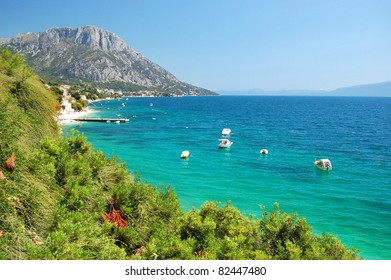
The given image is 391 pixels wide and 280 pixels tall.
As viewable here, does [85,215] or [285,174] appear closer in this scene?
[85,215]

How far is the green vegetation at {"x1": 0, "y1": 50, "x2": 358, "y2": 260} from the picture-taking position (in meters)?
5.33

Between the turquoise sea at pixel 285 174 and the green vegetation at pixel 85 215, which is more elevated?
the green vegetation at pixel 85 215

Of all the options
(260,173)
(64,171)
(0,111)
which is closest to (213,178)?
(260,173)

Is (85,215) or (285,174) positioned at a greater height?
(85,215)

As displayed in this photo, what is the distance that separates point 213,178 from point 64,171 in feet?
80.1

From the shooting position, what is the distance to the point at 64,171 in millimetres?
8375

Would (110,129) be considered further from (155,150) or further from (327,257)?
(327,257)

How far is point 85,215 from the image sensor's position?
6449 millimetres

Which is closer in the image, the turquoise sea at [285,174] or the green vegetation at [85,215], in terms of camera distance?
the green vegetation at [85,215]

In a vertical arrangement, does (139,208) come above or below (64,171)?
below

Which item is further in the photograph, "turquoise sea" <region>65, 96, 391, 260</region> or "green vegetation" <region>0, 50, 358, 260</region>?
"turquoise sea" <region>65, 96, 391, 260</region>

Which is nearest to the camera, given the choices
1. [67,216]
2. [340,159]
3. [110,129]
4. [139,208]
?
[67,216]

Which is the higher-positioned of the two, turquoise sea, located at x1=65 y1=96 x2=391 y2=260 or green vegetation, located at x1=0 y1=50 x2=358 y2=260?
green vegetation, located at x1=0 y1=50 x2=358 y2=260

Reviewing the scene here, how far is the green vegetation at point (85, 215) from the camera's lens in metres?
5.33
